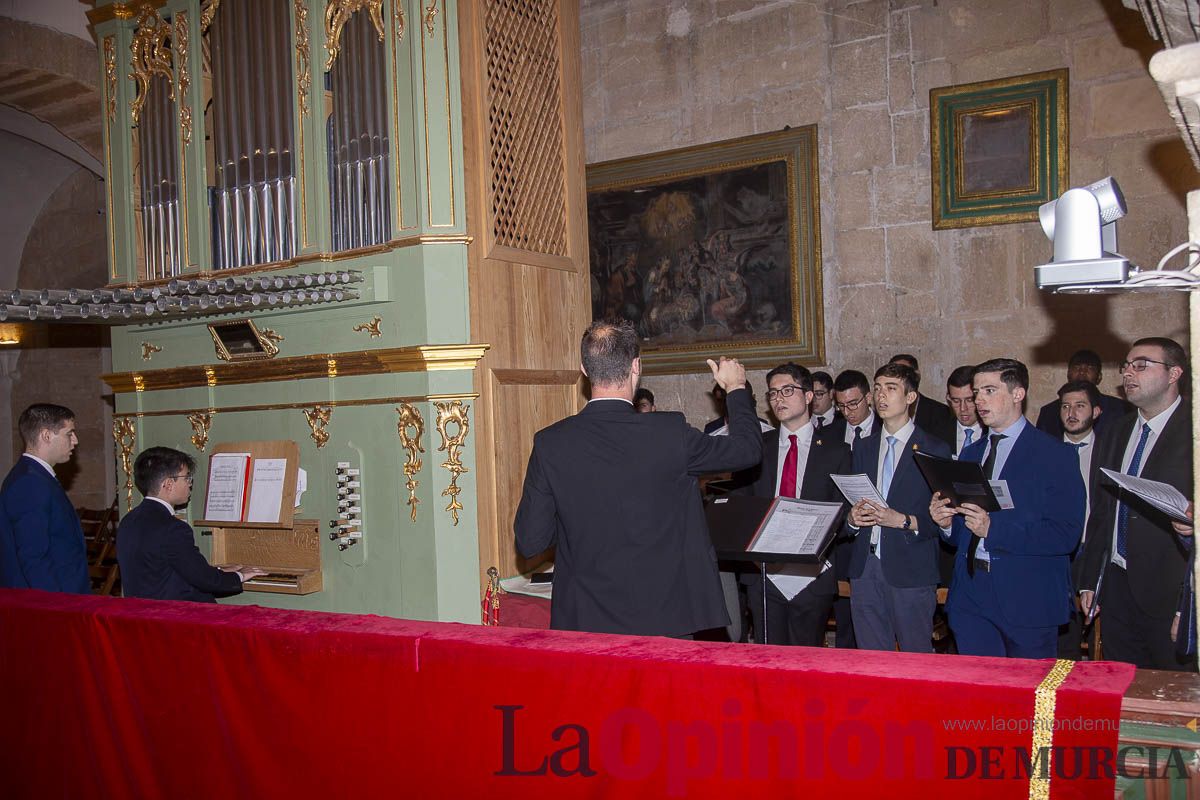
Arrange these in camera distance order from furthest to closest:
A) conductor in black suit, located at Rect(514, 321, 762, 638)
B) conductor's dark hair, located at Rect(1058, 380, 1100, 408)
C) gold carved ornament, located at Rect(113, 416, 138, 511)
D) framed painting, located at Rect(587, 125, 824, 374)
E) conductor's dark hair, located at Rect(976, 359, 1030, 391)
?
framed painting, located at Rect(587, 125, 824, 374)
gold carved ornament, located at Rect(113, 416, 138, 511)
conductor's dark hair, located at Rect(1058, 380, 1100, 408)
conductor's dark hair, located at Rect(976, 359, 1030, 391)
conductor in black suit, located at Rect(514, 321, 762, 638)

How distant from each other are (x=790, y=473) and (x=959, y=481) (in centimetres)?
130

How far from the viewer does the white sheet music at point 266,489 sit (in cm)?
569

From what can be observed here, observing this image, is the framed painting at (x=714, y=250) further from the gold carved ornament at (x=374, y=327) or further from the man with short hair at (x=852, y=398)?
the gold carved ornament at (x=374, y=327)

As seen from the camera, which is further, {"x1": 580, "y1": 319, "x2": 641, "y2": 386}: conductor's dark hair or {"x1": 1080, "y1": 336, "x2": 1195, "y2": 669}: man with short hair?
{"x1": 1080, "y1": 336, "x2": 1195, "y2": 669}: man with short hair

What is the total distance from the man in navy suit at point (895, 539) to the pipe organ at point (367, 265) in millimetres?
1792

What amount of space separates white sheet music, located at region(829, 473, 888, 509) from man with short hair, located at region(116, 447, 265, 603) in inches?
116

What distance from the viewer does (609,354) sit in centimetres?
331

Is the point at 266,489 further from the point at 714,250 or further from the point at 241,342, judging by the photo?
the point at 714,250

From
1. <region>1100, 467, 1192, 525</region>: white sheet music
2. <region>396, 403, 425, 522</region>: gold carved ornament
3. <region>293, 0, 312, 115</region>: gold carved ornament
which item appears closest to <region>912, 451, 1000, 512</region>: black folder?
<region>1100, 467, 1192, 525</region>: white sheet music

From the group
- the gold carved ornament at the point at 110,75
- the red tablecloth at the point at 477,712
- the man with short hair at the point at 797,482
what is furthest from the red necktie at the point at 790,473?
the gold carved ornament at the point at 110,75

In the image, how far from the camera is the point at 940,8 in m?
7.47

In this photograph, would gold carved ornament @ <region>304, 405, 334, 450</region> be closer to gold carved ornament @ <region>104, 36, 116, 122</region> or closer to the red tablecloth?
the red tablecloth

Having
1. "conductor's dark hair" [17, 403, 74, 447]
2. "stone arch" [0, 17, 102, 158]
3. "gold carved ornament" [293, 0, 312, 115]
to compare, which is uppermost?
"stone arch" [0, 17, 102, 158]

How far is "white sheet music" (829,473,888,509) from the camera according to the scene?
14.4 feet
